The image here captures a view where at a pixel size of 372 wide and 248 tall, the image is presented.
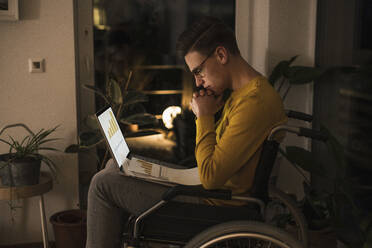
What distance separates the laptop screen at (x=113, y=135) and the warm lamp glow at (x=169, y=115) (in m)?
1.31

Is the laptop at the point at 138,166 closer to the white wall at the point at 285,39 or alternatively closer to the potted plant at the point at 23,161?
the potted plant at the point at 23,161

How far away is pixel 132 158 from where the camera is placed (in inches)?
71.3

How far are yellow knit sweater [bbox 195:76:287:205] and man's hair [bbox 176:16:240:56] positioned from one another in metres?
0.18

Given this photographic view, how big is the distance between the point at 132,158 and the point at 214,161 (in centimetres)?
45

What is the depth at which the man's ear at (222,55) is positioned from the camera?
158 cm

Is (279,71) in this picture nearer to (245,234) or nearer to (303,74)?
(303,74)

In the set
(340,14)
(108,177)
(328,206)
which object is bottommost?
(328,206)

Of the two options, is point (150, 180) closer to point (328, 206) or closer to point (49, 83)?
point (328, 206)

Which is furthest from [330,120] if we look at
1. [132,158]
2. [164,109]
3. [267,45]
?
[132,158]

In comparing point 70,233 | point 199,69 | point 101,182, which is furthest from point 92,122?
point 199,69

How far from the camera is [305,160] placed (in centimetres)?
228

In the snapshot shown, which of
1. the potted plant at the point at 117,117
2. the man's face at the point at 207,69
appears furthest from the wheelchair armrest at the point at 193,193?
the potted plant at the point at 117,117

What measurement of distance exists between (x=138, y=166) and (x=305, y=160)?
94cm

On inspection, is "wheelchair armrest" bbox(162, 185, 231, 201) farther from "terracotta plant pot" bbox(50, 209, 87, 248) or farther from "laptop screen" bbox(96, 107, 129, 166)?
"terracotta plant pot" bbox(50, 209, 87, 248)
